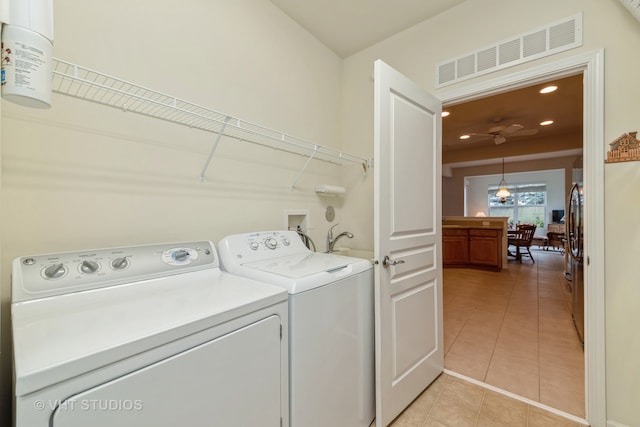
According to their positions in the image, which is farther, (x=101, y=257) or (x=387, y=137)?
(x=387, y=137)

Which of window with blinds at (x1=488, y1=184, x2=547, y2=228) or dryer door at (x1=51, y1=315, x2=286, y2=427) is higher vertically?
window with blinds at (x1=488, y1=184, x2=547, y2=228)

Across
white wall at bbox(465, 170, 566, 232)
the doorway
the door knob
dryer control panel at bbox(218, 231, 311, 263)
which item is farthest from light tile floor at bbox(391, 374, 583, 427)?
white wall at bbox(465, 170, 566, 232)

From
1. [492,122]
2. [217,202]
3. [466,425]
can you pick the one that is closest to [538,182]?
[492,122]

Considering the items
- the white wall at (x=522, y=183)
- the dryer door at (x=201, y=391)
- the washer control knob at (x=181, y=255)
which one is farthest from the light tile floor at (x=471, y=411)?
the white wall at (x=522, y=183)

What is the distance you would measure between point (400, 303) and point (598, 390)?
3.79ft

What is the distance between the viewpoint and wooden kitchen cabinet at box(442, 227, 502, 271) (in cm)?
539

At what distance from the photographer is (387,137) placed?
1510 mm

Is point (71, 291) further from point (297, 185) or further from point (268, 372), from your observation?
point (297, 185)

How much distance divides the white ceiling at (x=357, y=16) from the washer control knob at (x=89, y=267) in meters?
2.06

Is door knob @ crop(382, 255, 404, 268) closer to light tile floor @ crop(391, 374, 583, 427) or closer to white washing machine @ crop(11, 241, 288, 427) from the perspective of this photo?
white washing machine @ crop(11, 241, 288, 427)

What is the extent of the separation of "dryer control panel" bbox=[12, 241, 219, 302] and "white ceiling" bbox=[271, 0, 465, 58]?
192cm

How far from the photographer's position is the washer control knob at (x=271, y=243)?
1.63 m

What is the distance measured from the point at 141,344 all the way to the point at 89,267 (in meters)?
0.57

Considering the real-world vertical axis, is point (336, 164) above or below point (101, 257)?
above
